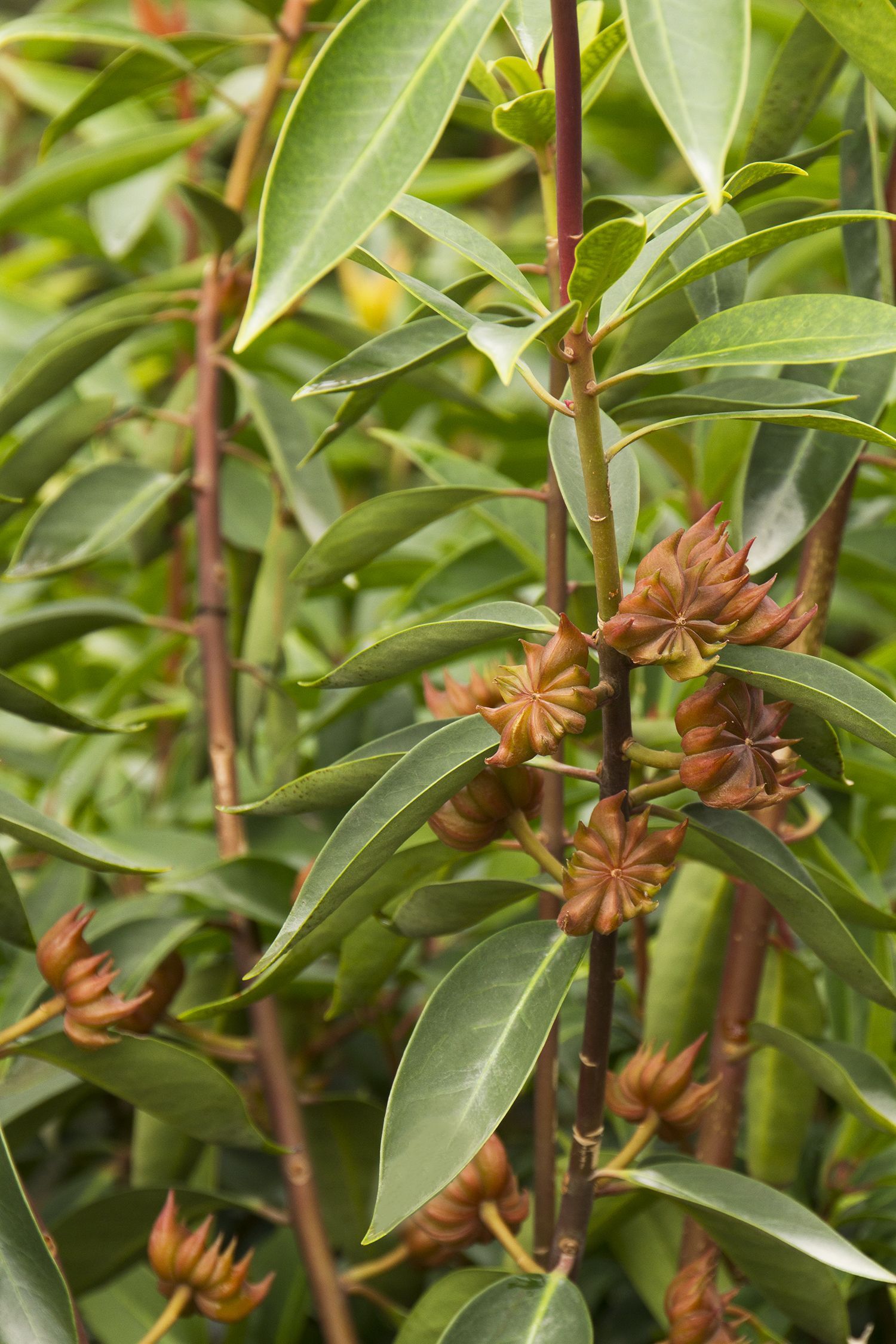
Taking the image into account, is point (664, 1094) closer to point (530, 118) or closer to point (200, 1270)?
point (200, 1270)

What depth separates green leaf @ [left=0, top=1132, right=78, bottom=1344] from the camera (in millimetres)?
530

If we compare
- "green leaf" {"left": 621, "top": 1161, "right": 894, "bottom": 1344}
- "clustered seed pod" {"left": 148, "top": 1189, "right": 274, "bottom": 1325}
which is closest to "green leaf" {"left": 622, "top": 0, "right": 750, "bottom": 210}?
"green leaf" {"left": 621, "top": 1161, "right": 894, "bottom": 1344}

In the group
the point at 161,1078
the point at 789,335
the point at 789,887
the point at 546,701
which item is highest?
the point at 789,335

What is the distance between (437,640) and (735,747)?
127mm

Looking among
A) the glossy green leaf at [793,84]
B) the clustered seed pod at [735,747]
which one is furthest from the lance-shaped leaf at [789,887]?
the glossy green leaf at [793,84]

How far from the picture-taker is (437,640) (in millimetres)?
514

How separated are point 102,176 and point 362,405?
512mm

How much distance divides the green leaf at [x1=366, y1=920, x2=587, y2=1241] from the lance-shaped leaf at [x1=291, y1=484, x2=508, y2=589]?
0.74 feet

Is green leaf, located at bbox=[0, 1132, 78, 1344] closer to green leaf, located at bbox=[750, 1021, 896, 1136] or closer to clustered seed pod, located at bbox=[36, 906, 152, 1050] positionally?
clustered seed pod, located at bbox=[36, 906, 152, 1050]

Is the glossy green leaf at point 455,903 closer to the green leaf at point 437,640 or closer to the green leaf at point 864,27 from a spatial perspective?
the green leaf at point 437,640

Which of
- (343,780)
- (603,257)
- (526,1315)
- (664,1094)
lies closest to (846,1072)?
(664,1094)

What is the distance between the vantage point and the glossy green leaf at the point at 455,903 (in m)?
0.56

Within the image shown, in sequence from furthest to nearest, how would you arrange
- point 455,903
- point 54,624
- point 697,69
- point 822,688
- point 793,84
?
point 54,624 → point 793,84 → point 455,903 → point 822,688 → point 697,69

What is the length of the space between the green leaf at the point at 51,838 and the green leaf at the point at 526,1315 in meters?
0.23
